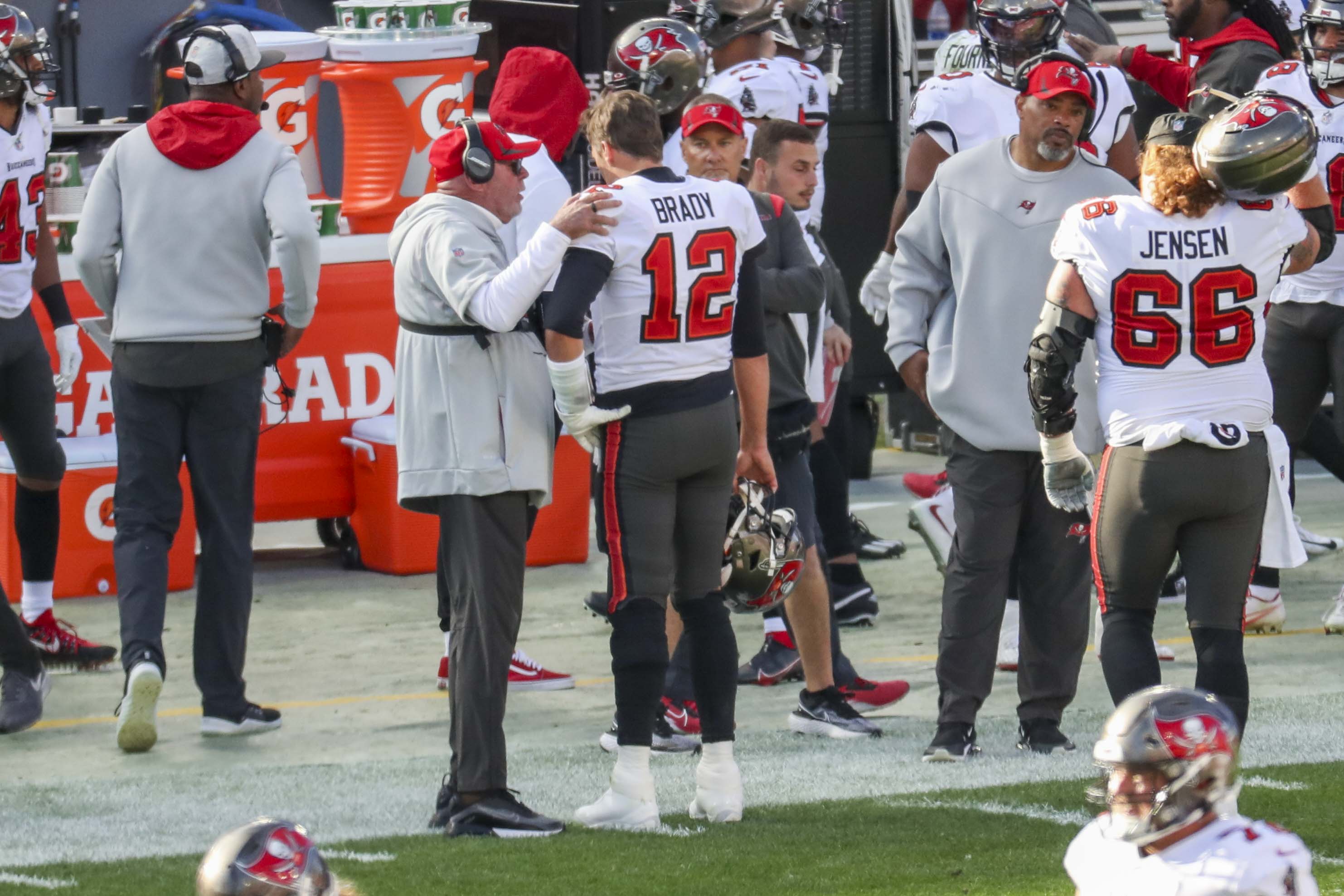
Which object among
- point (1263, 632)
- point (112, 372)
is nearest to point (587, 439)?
point (112, 372)

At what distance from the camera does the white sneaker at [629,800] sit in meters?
5.12

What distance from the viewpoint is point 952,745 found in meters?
5.84

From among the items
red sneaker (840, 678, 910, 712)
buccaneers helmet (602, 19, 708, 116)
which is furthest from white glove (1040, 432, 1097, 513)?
buccaneers helmet (602, 19, 708, 116)

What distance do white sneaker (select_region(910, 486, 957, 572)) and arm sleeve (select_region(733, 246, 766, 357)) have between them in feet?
6.34

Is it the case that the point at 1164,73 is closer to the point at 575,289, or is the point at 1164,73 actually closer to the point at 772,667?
the point at 772,667

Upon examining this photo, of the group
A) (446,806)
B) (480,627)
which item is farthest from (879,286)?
(446,806)

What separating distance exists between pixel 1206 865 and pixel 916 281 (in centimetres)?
326

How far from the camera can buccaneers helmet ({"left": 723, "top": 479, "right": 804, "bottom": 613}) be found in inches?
224

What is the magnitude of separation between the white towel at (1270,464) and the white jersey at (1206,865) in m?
1.83

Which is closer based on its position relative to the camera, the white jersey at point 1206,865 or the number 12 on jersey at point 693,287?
the white jersey at point 1206,865

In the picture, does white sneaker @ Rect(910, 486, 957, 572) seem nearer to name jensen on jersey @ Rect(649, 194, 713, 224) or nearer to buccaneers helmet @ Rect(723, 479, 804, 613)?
buccaneers helmet @ Rect(723, 479, 804, 613)

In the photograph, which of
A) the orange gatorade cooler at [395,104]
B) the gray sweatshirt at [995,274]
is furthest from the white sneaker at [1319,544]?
the orange gatorade cooler at [395,104]

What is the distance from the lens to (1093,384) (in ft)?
19.1

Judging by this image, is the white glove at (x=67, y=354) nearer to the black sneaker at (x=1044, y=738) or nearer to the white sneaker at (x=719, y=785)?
the white sneaker at (x=719, y=785)
